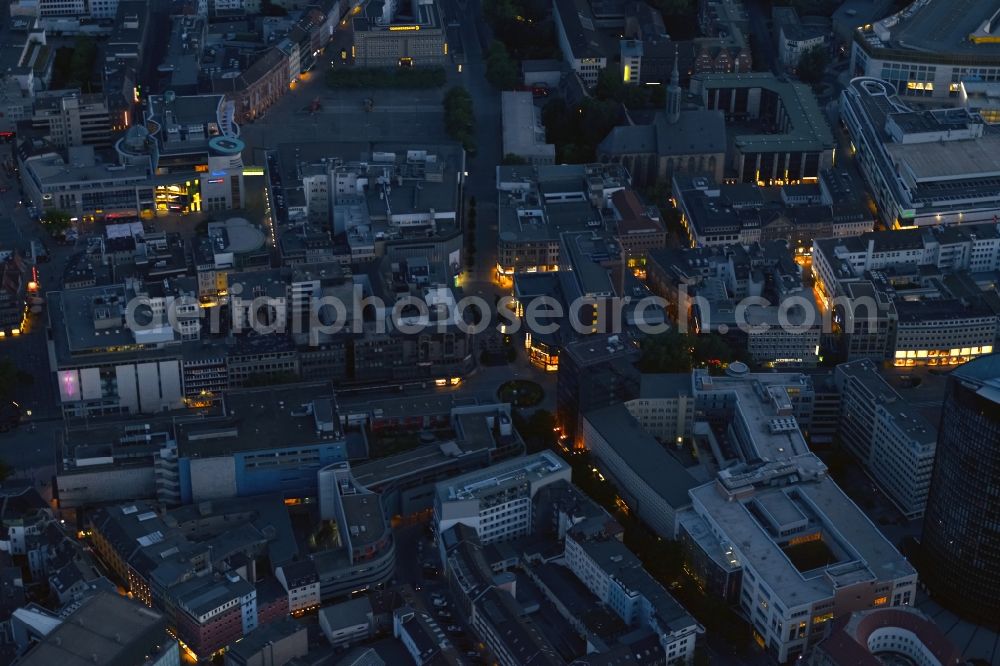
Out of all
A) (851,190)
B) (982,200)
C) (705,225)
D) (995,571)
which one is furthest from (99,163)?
(995,571)

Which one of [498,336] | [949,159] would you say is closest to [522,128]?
[498,336]

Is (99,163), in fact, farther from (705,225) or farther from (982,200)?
(982,200)

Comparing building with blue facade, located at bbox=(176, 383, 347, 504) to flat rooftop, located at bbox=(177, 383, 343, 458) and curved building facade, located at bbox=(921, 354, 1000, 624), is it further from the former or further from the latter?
curved building facade, located at bbox=(921, 354, 1000, 624)

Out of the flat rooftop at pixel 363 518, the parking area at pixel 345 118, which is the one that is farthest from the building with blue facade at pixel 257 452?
the parking area at pixel 345 118

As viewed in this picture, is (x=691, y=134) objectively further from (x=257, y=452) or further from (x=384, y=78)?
(x=257, y=452)

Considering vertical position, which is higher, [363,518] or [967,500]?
[967,500]

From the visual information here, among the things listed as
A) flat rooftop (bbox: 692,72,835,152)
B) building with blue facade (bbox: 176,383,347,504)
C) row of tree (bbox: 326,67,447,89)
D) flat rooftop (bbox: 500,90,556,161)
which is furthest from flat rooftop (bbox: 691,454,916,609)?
row of tree (bbox: 326,67,447,89)
